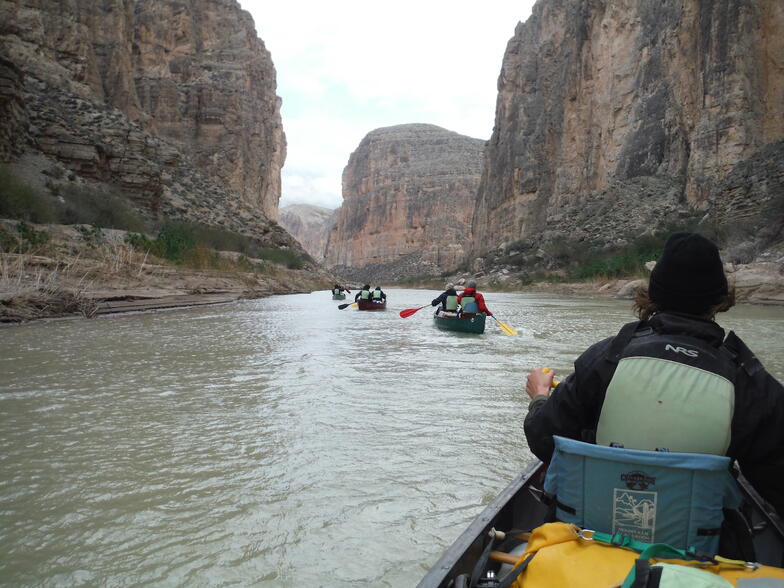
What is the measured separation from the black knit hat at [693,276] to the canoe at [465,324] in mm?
9287

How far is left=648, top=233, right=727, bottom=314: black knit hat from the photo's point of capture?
1591mm

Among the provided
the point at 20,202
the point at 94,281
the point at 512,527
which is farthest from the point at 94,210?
the point at 512,527

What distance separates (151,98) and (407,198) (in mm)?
77882

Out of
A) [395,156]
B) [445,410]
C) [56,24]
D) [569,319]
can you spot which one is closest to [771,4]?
[569,319]

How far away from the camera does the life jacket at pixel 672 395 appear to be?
4.87 feet

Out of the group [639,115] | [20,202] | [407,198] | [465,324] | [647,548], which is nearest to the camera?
[647,548]

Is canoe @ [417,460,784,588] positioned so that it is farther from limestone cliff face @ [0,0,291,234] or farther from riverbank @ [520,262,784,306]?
limestone cliff face @ [0,0,291,234]

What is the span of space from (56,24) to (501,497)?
118 ft

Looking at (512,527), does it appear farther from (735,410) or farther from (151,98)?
(151,98)

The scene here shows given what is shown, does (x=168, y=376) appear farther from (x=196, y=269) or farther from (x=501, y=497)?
(x=196, y=269)

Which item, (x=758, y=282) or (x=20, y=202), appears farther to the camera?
(x=758, y=282)

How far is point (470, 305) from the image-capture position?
11273mm

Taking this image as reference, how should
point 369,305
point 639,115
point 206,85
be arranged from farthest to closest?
point 206,85 < point 639,115 < point 369,305

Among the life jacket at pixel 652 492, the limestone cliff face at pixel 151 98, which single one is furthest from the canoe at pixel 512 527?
the limestone cliff face at pixel 151 98
